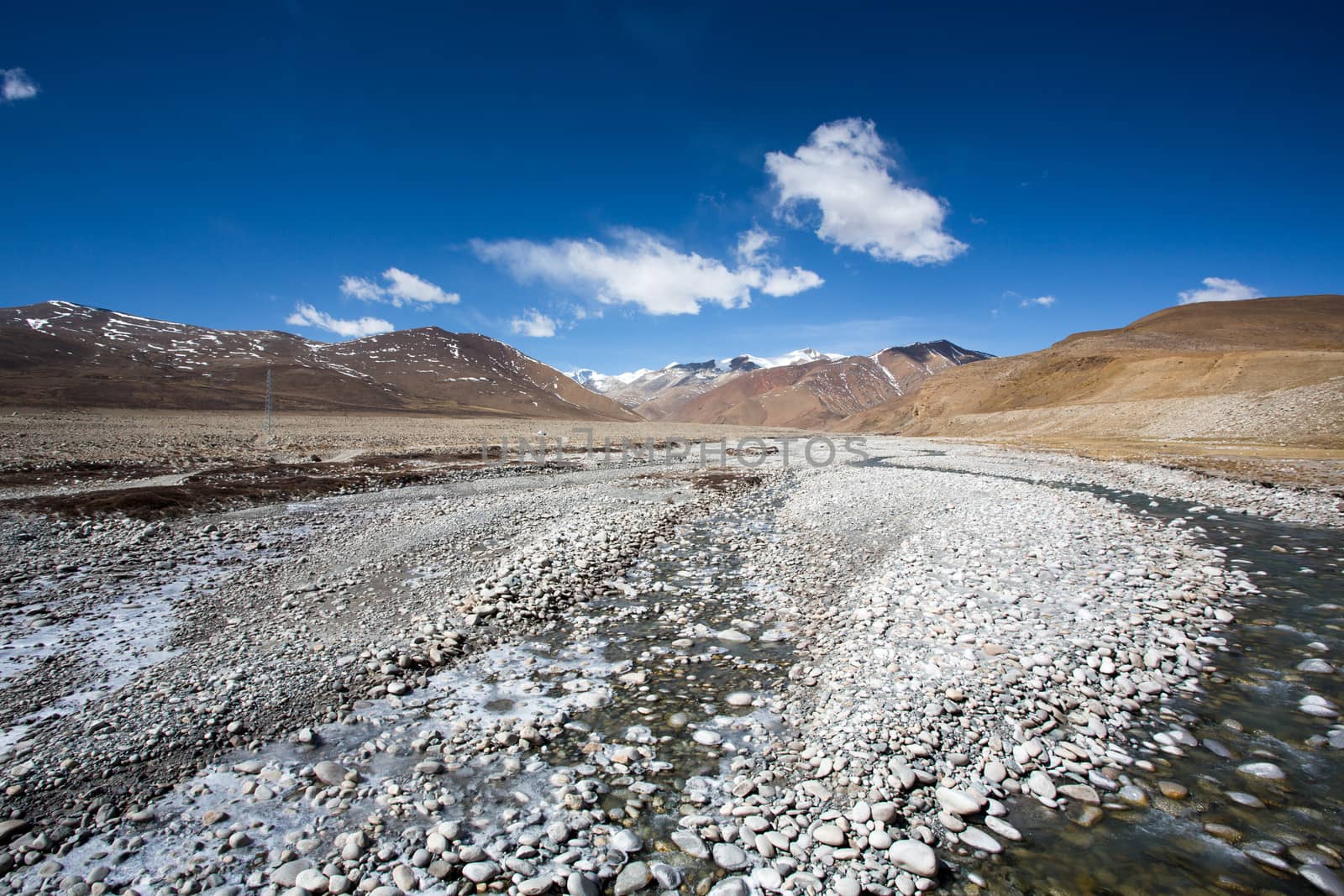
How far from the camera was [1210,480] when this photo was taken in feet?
92.9

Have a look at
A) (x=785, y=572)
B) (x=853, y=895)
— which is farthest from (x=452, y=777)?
(x=785, y=572)

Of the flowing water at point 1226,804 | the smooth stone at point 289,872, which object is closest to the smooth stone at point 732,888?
the flowing water at point 1226,804

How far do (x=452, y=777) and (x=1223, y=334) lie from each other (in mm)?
182001

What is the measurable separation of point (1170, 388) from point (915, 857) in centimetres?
9052

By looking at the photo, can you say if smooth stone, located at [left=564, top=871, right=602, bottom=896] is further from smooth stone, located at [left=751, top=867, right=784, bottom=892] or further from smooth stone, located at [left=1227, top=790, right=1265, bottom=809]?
smooth stone, located at [left=1227, top=790, right=1265, bottom=809]

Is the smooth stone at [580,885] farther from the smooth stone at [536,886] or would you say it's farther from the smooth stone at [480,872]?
the smooth stone at [480,872]

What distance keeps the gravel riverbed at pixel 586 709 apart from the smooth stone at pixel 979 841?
0.03 m

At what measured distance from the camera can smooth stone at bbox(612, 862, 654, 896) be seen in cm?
447

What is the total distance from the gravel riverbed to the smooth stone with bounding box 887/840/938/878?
0.09ft

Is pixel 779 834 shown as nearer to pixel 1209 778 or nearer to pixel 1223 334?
pixel 1209 778

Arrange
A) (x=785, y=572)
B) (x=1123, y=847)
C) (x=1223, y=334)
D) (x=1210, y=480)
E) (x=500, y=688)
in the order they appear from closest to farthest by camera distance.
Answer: (x=1123, y=847) → (x=500, y=688) → (x=785, y=572) → (x=1210, y=480) → (x=1223, y=334)

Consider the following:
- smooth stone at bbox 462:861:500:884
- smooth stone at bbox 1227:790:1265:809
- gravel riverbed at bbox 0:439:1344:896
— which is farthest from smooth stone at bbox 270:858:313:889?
smooth stone at bbox 1227:790:1265:809

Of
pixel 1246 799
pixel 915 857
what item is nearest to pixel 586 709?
pixel 915 857

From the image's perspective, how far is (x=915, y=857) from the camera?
15.1ft
